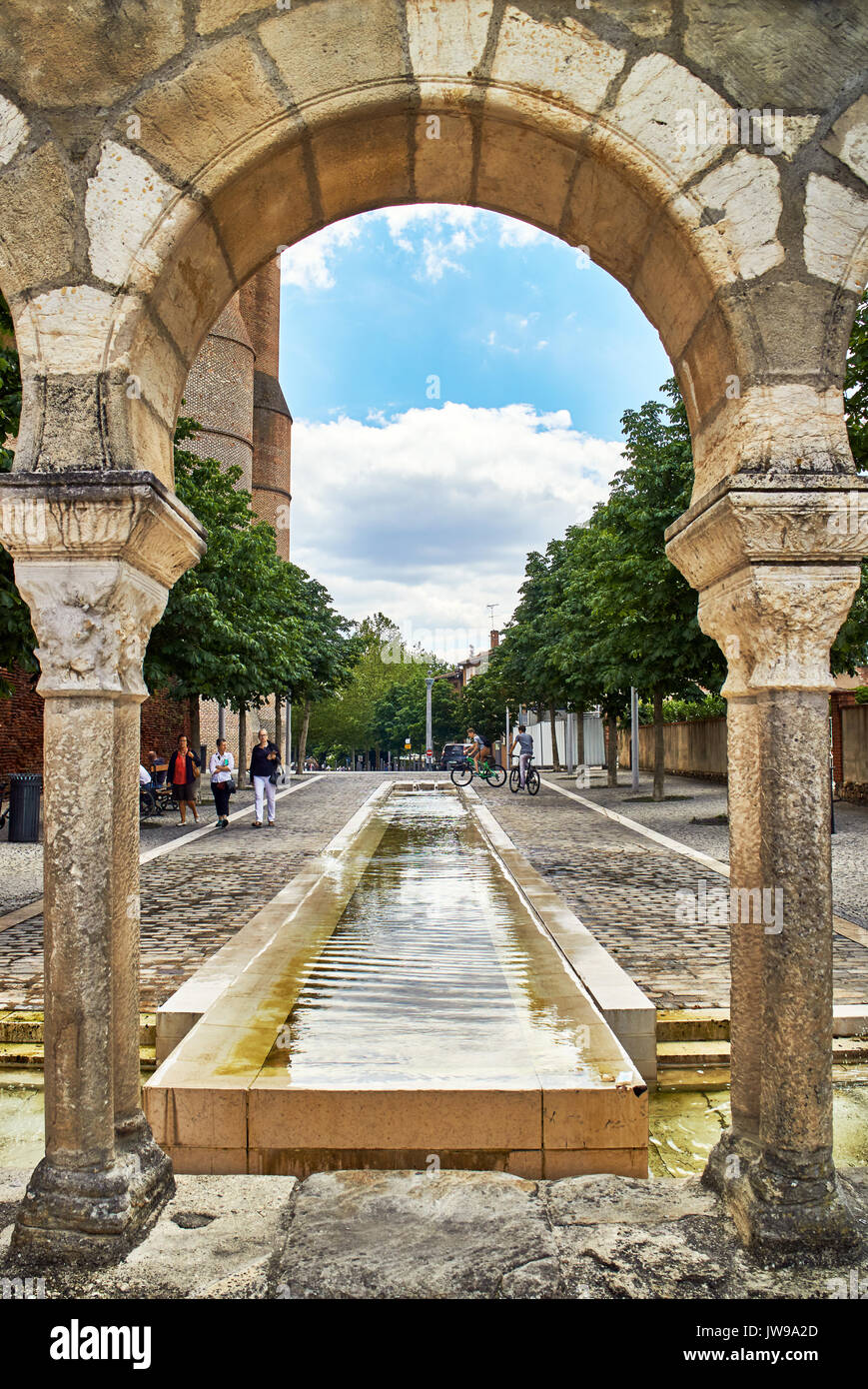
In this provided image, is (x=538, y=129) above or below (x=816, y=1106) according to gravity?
above

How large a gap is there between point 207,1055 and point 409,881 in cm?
541

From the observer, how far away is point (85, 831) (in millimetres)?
3105

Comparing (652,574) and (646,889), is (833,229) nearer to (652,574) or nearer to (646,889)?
(646,889)

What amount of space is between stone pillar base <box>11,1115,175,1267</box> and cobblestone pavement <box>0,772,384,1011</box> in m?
2.84

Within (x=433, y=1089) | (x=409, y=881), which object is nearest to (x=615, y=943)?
(x=409, y=881)

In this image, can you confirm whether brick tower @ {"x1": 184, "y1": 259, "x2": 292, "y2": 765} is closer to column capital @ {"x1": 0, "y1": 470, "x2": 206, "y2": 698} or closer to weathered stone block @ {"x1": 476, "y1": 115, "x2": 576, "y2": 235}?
weathered stone block @ {"x1": 476, "y1": 115, "x2": 576, "y2": 235}

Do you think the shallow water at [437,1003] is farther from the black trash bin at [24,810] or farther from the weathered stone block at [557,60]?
the black trash bin at [24,810]

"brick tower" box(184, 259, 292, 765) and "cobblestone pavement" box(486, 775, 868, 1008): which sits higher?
"brick tower" box(184, 259, 292, 765)

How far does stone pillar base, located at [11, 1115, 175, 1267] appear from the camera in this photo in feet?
9.50

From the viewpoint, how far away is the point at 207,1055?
4.48 m

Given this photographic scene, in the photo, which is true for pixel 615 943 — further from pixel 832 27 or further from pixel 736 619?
pixel 832 27

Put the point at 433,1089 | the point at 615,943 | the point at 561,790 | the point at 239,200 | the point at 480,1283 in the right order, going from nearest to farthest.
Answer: the point at 480,1283 < the point at 239,200 < the point at 433,1089 < the point at 615,943 < the point at 561,790

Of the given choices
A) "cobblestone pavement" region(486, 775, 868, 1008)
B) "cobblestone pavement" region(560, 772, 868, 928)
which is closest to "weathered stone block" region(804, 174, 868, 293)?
"cobblestone pavement" region(486, 775, 868, 1008)

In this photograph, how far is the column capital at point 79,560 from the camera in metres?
3.13
